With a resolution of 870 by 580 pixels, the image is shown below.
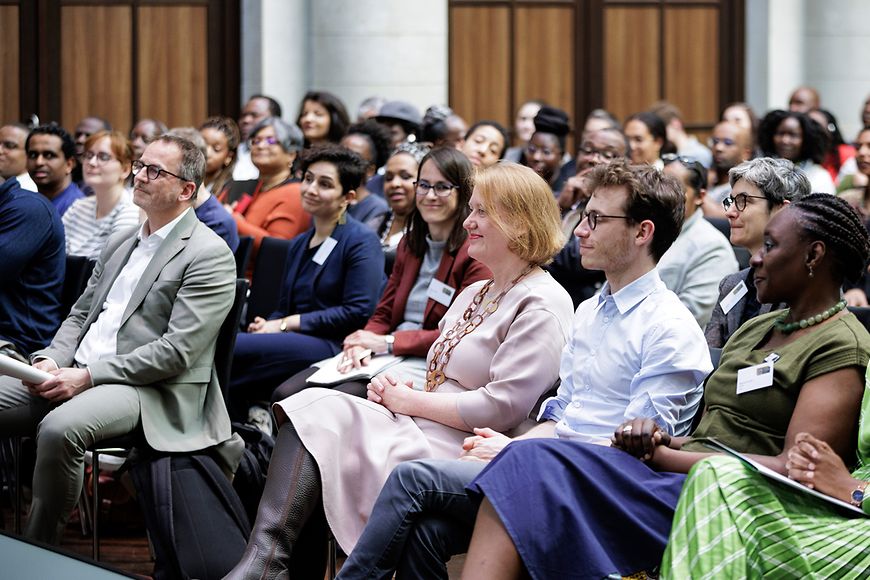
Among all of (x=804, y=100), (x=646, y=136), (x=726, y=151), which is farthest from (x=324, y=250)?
(x=804, y=100)

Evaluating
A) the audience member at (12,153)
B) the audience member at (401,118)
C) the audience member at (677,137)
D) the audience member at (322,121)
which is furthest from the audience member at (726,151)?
the audience member at (12,153)

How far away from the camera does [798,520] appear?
249 centimetres

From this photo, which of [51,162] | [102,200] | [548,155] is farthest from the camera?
[548,155]

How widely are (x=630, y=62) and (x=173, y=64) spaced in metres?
3.86

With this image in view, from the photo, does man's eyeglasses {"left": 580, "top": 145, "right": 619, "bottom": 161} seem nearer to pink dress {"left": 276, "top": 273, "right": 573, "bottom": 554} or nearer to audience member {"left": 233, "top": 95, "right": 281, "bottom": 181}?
pink dress {"left": 276, "top": 273, "right": 573, "bottom": 554}

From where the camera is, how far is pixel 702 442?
2789mm

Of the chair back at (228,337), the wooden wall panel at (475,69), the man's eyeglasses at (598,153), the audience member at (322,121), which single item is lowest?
the chair back at (228,337)

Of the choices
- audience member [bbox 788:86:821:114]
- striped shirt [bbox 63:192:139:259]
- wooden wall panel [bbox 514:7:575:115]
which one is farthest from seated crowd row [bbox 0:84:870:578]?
wooden wall panel [bbox 514:7:575:115]

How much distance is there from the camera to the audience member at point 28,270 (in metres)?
4.68

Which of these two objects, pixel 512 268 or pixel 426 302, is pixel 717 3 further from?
pixel 512 268

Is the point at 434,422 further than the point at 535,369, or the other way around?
the point at 434,422

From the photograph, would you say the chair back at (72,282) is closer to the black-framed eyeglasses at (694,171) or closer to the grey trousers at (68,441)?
the grey trousers at (68,441)

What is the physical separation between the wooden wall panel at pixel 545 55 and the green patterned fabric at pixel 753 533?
8.18 metres

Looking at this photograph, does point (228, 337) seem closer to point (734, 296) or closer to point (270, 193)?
point (734, 296)
